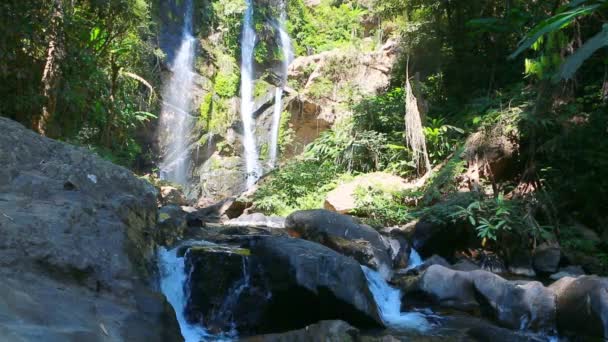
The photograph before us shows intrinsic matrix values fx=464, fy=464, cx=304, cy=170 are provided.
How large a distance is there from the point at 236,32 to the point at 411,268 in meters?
15.4

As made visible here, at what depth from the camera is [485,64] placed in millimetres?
13250

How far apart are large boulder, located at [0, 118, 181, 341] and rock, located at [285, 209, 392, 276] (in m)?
3.44

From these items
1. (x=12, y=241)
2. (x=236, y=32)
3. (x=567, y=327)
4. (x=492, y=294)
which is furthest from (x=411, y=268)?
(x=236, y=32)

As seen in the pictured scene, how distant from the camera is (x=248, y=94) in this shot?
2005cm

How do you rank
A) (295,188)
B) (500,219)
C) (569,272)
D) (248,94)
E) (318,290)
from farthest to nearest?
(248,94)
(295,188)
(500,219)
(569,272)
(318,290)

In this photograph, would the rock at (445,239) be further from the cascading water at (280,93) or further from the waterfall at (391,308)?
the cascading water at (280,93)

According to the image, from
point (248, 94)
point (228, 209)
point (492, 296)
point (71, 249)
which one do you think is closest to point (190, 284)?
point (71, 249)

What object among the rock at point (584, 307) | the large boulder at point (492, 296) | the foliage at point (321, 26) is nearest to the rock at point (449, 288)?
the large boulder at point (492, 296)

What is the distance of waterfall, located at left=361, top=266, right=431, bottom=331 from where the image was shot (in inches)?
221

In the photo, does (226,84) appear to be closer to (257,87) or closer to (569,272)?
(257,87)

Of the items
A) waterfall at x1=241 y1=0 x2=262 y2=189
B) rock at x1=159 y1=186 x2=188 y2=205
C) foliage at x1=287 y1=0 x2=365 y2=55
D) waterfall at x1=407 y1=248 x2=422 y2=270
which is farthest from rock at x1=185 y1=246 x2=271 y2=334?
foliage at x1=287 y1=0 x2=365 y2=55

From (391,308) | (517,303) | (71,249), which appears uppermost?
(71,249)

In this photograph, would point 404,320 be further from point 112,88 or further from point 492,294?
point 112,88

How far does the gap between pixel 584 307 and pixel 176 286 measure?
4.58 m
